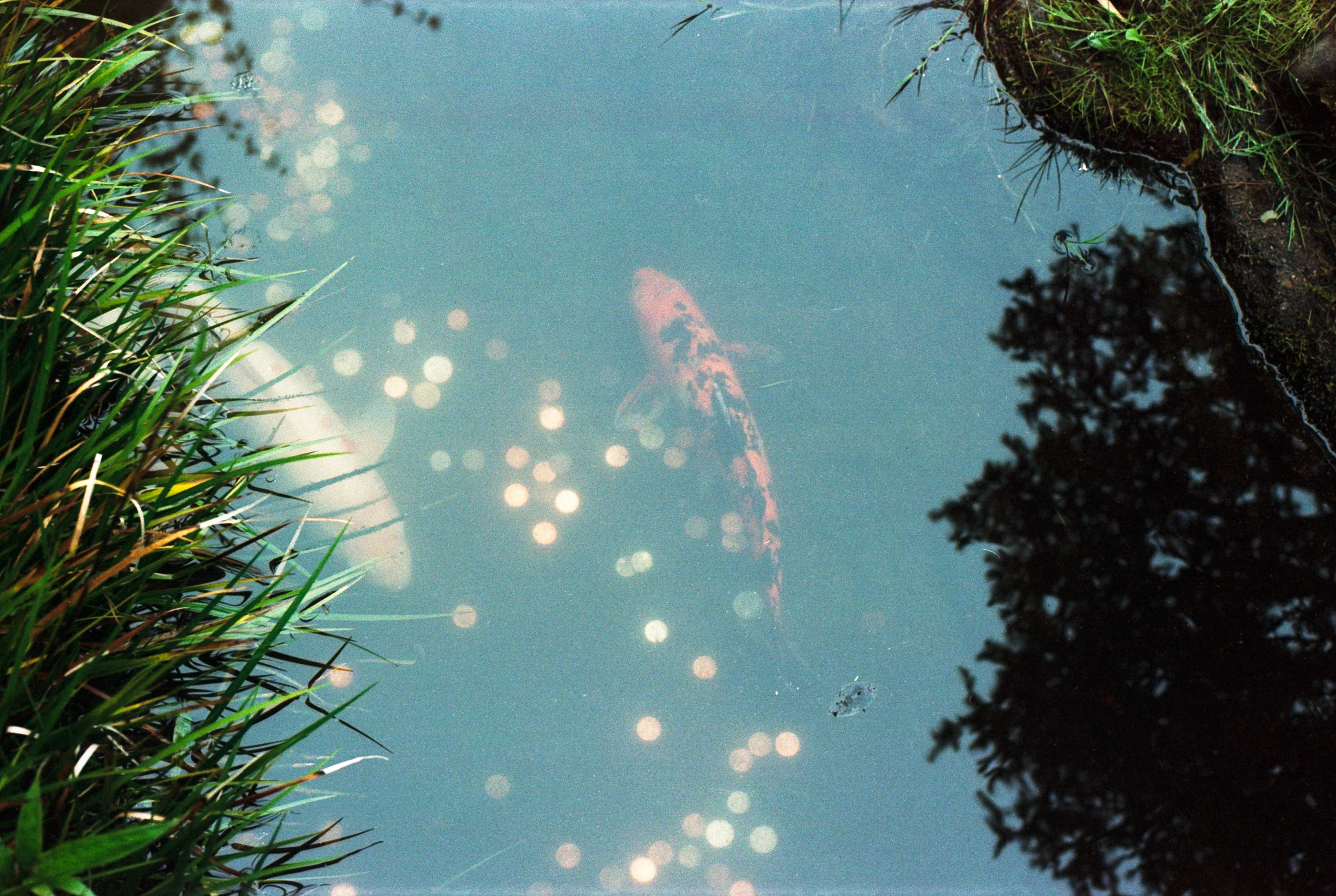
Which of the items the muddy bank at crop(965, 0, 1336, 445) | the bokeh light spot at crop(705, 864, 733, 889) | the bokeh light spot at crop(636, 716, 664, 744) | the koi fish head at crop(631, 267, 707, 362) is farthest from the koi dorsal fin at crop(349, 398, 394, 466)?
the muddy bank at crop(965, 0, 1336, 445)

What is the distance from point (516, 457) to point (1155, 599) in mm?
2211

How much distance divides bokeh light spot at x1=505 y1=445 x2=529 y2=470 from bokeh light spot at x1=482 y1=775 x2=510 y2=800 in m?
1.01

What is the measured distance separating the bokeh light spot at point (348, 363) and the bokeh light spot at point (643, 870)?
1.86m

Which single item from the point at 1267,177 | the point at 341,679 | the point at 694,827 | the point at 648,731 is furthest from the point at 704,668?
the point at 1267,177

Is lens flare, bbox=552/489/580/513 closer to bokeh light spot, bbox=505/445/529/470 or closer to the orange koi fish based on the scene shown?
bokeh light spot, bbox=505/445/529/470

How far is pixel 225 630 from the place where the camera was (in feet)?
5.98

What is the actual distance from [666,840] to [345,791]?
40.3 inches

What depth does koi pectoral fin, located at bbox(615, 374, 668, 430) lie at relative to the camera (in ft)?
9.20

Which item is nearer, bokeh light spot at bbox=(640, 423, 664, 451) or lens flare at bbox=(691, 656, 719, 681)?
lens flare at bbox=(691, 656, 719, 681)

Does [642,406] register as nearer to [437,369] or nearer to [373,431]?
[437,369]

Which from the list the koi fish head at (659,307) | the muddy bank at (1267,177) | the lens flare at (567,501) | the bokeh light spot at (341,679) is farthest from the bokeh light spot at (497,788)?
the muddy bank at (1267,177)

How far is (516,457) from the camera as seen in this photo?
2.74 m

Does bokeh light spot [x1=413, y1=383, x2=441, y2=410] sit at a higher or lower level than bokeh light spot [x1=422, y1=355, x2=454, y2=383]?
lower

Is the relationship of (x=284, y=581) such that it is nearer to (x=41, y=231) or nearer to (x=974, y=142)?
(x=41, y=231)
